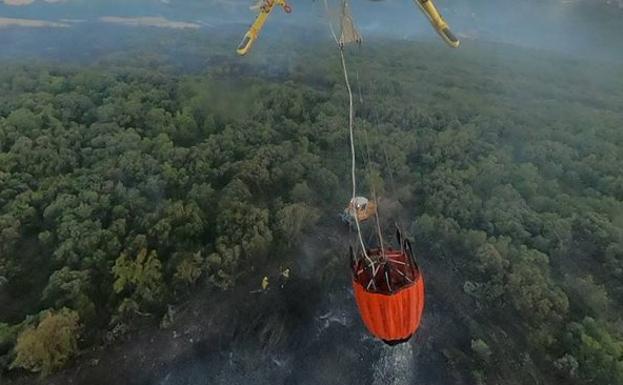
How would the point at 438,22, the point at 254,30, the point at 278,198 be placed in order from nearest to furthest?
the point at 438,22
the point at 254,30
the point at 278,198

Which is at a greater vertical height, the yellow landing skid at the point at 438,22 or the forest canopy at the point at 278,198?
the yellow landing skid at the point at 438,22

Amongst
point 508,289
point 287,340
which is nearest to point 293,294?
point 287,340

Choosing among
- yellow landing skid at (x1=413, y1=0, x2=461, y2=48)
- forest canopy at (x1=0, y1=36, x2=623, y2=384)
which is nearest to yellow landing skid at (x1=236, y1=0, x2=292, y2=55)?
yellow landing skid at (x1=413, y1=0, x2=461, y2=48)

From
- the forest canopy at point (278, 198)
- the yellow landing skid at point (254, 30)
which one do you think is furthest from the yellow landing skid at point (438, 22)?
the forest canopy at point (278, 198)

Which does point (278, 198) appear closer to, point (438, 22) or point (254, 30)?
point (254, 30)

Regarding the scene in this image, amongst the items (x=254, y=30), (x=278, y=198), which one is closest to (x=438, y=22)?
(x=254, y=30)

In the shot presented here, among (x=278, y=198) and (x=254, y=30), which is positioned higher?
(x=254, y=30)

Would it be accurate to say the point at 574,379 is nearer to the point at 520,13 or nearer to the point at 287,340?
the point at 287,340

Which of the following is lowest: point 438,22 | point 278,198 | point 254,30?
point 278,198

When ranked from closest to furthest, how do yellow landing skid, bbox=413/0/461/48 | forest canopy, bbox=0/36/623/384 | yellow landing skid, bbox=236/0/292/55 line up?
yellow landing skid, bbox=413/0/461/48, yellow landing skid, bbox=236/0/292/55, forest canopy, bbox=0/36/623/384

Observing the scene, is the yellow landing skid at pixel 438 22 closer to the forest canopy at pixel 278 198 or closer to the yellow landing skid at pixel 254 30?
the yellow landing skid at pixel 254 30

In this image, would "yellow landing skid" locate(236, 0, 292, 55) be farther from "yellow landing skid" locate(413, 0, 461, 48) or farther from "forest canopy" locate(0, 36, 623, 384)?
"forest canopy" locate(0, 36, 623, 384)
